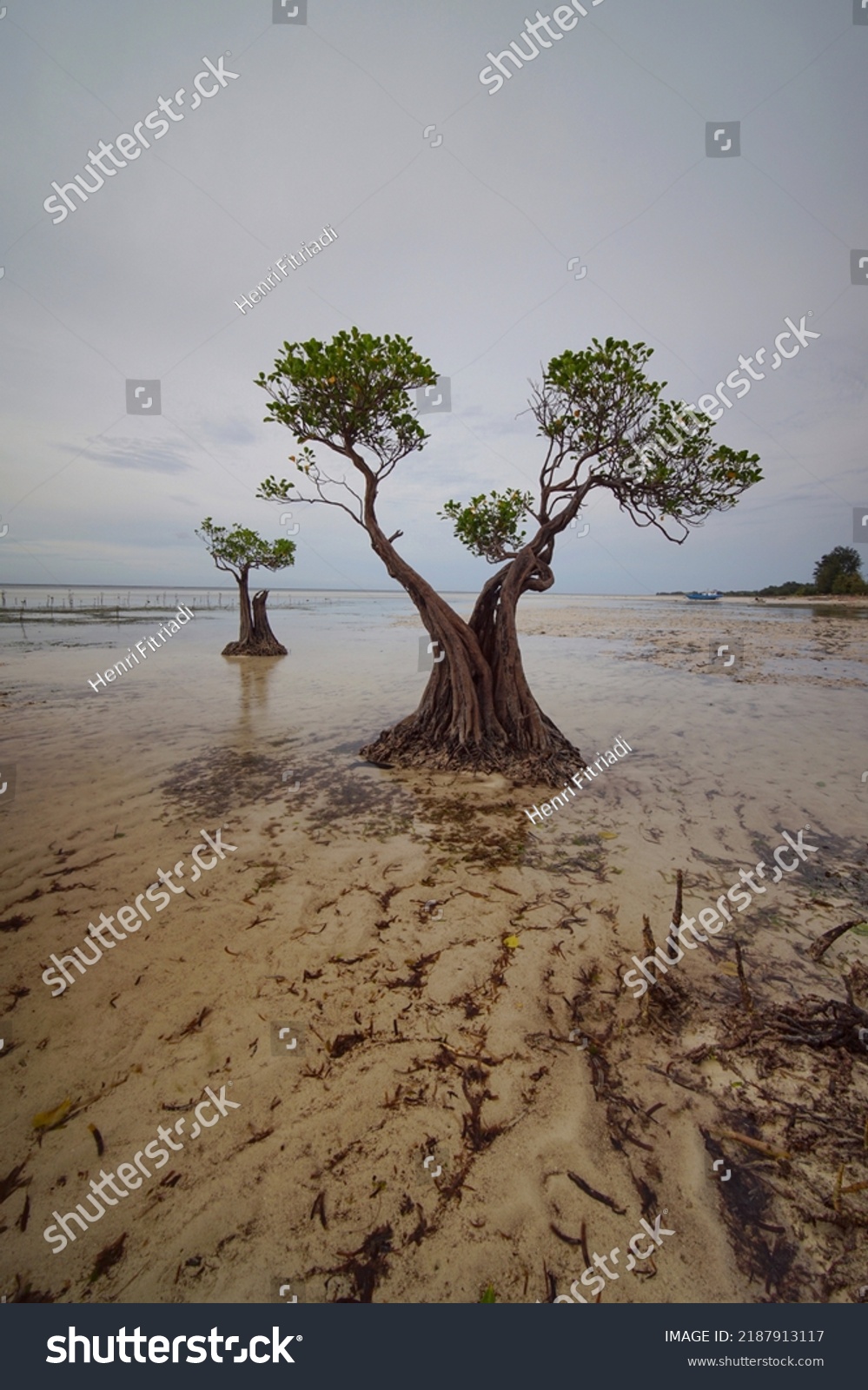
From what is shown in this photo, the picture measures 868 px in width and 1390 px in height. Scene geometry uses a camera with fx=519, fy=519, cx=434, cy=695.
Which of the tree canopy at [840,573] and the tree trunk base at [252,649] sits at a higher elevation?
the tree canopy at [840,573]

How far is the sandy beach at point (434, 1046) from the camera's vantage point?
7.30ft

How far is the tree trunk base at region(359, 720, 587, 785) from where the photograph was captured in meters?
8.30

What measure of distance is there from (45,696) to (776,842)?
16.5 meters

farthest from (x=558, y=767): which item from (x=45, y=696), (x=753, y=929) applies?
(x=45, y=696)

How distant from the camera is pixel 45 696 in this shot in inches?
549

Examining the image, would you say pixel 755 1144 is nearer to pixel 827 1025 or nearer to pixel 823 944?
pixel 827 1025

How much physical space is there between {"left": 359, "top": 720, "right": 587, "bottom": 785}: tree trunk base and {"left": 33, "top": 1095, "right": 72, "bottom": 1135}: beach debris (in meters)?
6.22

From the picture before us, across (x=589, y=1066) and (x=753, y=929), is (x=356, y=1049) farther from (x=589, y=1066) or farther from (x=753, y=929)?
(x=753, y=929)

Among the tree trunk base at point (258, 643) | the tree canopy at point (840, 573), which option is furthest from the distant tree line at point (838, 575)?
the tree trunk base at point (258, 643)

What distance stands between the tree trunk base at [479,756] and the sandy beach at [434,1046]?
1.86 ft

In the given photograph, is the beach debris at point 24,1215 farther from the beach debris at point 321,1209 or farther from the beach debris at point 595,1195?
the beach debris at point 595,1195

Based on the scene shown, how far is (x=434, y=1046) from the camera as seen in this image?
128 inches

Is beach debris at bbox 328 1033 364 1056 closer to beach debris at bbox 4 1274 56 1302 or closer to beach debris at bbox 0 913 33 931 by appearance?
beach debris at bbox 4 1274 56 1302
